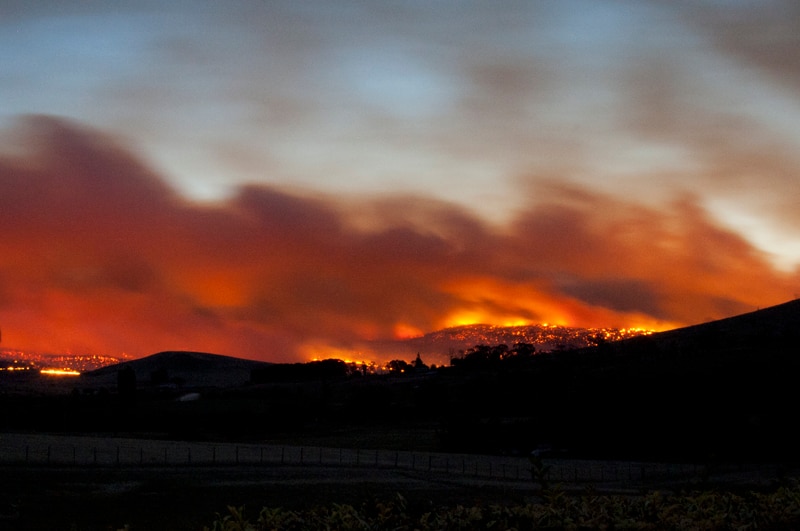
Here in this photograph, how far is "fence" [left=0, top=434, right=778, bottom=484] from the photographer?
93375 millimetres

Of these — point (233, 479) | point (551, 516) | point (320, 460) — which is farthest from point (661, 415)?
point (551, 516)

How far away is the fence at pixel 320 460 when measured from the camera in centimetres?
9338

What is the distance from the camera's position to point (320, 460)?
102 meters

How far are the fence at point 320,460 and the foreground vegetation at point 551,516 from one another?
7538cm

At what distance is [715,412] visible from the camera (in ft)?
386

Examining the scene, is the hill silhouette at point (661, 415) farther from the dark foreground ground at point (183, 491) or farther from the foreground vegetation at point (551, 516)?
the foreground vegetation at point (551, 516)

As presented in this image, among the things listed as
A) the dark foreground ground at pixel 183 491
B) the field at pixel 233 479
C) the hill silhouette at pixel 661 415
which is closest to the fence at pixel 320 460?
the field at pixel 233 479

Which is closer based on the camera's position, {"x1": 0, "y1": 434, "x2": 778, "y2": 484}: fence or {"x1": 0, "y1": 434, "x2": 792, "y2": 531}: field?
{"x1": 0, "y1": 434, "x2": 792, "y2": 531}: field

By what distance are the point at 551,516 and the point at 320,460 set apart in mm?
93528

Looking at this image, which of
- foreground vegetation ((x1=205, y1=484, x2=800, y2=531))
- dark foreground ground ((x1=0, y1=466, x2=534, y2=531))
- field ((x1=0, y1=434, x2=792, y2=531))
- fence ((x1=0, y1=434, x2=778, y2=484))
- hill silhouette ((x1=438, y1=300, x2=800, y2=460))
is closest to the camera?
foreground vegetation ((x1=205, y1=484, x2=800, y2=531))

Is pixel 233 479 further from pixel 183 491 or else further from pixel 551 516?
pixel 551 516

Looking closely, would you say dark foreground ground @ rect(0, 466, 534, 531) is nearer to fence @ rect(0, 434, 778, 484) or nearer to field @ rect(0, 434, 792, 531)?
field @ rect(0, 434, 792, 531)

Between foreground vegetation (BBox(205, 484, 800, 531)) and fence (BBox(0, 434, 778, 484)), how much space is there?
75.4 metres

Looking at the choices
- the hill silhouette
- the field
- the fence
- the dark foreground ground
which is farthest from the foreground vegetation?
the hill silhouette
